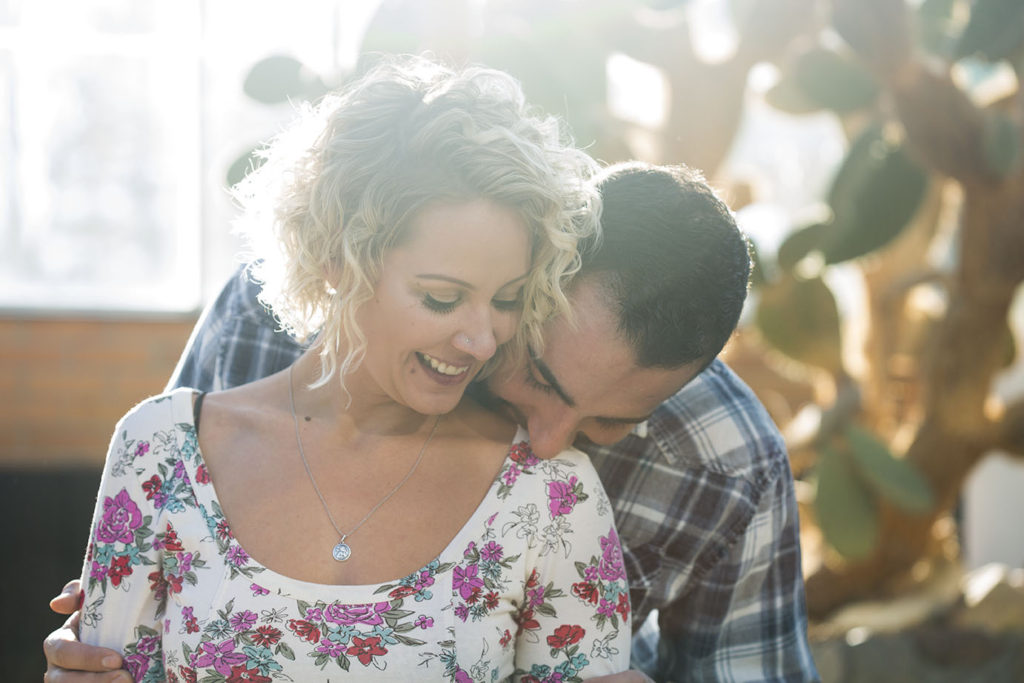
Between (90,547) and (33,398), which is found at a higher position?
(90,547)

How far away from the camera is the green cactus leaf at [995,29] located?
8.08 feet

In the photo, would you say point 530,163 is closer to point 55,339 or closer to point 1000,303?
point 1000,303

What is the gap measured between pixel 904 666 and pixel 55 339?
3275mm

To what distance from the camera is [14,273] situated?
4.23 meters

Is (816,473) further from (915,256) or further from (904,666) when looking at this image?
(915,256)

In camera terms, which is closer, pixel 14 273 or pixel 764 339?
pixel 764 339

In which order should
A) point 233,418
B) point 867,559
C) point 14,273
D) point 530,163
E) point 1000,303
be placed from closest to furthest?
point 530,163, point 233,418, point 1000,303, point 867,559, point 14,273

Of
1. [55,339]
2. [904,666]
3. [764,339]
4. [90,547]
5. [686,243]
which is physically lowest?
[904,666]

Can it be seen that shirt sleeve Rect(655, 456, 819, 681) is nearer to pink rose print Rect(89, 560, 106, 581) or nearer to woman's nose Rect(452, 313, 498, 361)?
woman's nose Rect(452, 313, 498, 361)

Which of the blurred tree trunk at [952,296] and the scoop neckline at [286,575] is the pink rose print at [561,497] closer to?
the scoop neckline at [286,575]

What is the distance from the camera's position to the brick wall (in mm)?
4246

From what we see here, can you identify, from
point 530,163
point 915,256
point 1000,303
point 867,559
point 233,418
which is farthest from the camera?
point 915,256

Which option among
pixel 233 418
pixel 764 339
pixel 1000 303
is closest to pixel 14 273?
pixel 764 339

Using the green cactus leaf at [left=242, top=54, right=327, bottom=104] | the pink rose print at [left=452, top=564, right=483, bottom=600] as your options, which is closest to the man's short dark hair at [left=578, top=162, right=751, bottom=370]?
the pink rose print at [left=452, top=564, right=483, bottom=600]
